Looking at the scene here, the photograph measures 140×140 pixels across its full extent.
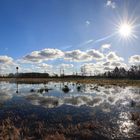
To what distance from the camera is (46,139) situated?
923cm

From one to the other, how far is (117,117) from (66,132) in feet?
17.1

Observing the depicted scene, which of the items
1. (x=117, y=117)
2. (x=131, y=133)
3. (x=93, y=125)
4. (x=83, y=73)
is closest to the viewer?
(x=131, y=133)

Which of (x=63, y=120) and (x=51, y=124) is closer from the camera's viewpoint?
(x=51, y=124)

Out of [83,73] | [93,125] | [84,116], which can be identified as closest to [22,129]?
[93,125]

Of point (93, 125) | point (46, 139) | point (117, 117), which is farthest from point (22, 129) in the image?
point (117, 117)

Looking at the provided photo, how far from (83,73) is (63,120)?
157 metres

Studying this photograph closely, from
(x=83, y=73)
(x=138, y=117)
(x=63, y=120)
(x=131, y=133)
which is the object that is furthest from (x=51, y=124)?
(x=83, y=73)

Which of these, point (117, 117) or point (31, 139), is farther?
point (117, 117)

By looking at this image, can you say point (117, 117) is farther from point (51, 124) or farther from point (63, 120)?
point (51, 124)

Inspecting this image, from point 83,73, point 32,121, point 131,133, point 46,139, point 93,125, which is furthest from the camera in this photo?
point 83,73

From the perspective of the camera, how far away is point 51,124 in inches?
485

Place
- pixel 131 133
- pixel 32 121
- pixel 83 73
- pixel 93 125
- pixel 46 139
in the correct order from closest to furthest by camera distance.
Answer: pixel 46 139 → pixel 131 133 → pixel 93 125 → pixel 32 121 → pixel 83 73

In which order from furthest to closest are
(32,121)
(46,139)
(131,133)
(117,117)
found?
1. (117,117)
2. (32,121)
3. (131,133)
4. (46,139)

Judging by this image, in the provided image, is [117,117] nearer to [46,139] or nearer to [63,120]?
[63,120]
